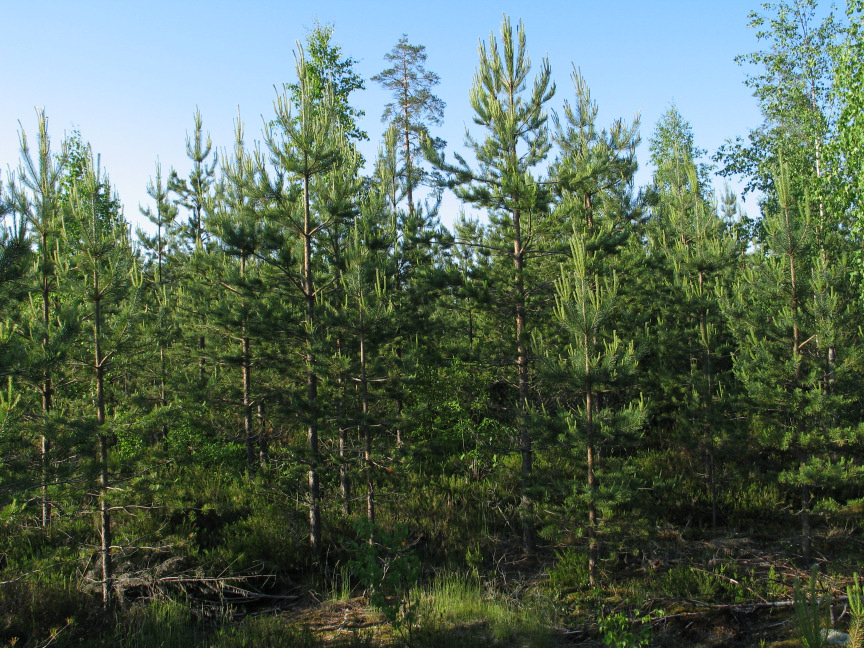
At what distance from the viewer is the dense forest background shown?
694 cm

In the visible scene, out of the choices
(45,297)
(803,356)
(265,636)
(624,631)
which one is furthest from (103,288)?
(803,356)

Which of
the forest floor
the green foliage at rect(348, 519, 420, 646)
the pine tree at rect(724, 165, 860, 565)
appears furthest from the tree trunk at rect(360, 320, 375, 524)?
the pine tree at rect(724, 165, 860, 565)

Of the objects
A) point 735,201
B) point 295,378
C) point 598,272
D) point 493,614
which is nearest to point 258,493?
point 295,378

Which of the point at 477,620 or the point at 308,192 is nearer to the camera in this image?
the point at 477,620

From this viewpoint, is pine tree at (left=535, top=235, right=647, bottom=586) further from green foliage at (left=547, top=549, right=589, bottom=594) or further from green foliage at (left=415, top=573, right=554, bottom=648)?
green foliage at (left=415, top=573, right=554, bottom=648)

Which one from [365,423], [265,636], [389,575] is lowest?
[265,636]

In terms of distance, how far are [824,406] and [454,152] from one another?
687cm

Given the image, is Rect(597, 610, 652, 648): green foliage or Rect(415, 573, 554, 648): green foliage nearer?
Rect(597, 610, 652, 648): green foliage

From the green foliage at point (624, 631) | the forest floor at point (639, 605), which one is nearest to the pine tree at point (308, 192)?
the forest floor at point (639, 605)

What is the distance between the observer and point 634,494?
7.35 metres

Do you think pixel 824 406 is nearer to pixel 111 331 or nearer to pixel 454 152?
pixel 454 152

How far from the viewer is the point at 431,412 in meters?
12.8

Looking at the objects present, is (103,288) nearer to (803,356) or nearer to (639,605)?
(639,605)

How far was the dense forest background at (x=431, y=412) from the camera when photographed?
273 inches
